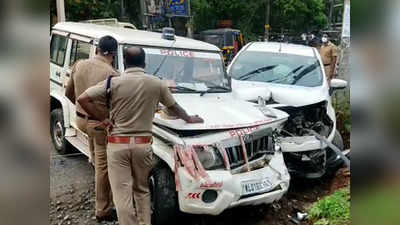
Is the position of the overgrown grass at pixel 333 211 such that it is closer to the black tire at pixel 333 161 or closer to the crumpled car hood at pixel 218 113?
the crumpled car hood at pixel 218 113

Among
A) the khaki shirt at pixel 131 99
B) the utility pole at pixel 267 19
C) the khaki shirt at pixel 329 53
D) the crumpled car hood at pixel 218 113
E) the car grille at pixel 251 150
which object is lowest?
the car grille at pixel 251 150

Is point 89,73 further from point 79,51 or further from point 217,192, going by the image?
point 217,192

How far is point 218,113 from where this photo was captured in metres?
3.86

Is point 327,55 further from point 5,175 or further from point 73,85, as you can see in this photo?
point 5,175

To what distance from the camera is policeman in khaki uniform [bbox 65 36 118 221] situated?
3650mm

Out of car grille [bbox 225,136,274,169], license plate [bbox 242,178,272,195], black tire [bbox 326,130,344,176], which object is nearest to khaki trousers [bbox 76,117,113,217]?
car grille [bbox 225,136,274,169]

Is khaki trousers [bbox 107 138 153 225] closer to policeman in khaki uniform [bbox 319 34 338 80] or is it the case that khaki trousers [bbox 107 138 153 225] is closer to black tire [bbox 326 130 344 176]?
black tire [bbox 326 130 344 176]

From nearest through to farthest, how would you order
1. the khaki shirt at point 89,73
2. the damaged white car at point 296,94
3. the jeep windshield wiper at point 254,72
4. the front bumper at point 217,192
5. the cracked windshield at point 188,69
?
the front bumper at point 217,192 → the khaki shirt at point 89,73 → the cracked windshield at point 188,69 → the damaged white car at point 296,94 → the jeep windshield wiper at point 254,72

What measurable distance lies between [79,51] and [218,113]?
2149 mm

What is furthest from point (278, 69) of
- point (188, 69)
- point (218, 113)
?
point (218, 113)

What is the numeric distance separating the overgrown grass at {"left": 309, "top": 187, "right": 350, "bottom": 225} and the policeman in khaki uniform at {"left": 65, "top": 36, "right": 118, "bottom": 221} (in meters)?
2.00

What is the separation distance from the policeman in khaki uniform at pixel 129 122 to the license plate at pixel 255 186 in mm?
879

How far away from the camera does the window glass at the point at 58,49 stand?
5.27 m

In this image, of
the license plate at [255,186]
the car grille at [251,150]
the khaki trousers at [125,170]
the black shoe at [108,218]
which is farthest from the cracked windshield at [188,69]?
the black shoe at [108,218]
